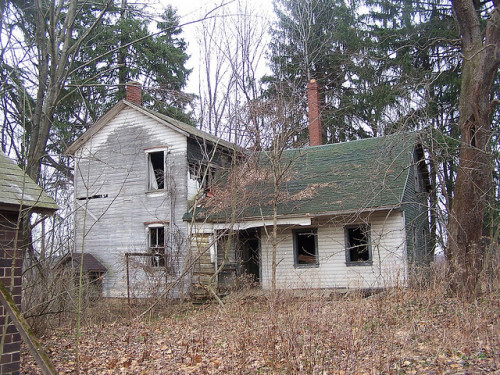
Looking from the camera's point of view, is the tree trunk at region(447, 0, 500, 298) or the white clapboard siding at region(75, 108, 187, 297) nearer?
the tree trunk at region(447, 0, 500, 298)

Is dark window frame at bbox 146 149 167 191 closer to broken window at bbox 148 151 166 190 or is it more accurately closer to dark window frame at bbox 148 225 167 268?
broken window at bbox 148 151 166 190

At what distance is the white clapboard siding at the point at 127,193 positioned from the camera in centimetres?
1875

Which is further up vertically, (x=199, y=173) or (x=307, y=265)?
(x=199, y=173)

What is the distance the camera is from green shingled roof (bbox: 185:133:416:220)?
16422mm

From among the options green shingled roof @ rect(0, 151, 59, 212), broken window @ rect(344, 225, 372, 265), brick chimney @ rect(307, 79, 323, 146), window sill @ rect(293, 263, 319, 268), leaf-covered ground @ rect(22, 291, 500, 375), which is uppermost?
brick chimney @ rect(307, 79, 323, 146)

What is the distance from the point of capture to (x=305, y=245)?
1853 cm

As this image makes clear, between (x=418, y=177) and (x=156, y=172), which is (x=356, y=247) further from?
(x=156, y=172)

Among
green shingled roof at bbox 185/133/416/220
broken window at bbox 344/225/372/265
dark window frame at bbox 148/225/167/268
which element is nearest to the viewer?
green shingled roof at bbox 185/133/416/220

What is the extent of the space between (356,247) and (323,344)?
39.2 feet

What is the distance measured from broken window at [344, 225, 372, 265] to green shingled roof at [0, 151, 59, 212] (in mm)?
12324

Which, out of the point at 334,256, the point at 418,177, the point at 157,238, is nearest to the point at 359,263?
the point at 334,256

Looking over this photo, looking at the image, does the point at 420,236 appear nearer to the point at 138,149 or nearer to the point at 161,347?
the point at 138,149

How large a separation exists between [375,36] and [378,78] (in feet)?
9.45

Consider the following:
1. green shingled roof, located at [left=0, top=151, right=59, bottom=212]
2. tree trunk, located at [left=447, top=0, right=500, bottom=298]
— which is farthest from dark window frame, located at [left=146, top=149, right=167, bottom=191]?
green shingled roof, located at [left=0, top=151, right=59, bottom=212]
